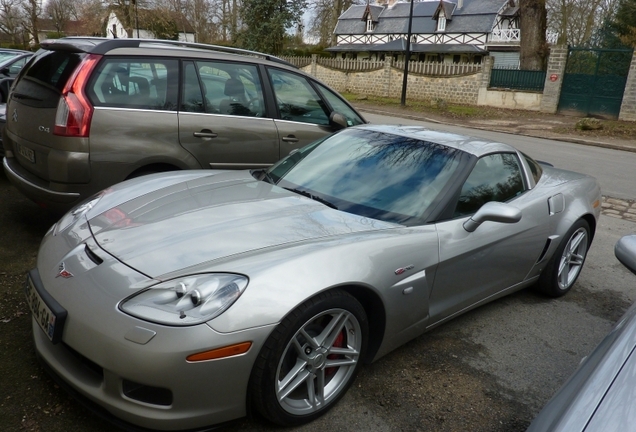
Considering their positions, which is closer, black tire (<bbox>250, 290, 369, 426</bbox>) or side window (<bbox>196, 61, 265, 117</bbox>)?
black tire (<bbox>250, 290, 369, 426</bbox>)

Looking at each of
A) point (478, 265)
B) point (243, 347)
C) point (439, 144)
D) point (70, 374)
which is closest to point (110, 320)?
point (70, 374)

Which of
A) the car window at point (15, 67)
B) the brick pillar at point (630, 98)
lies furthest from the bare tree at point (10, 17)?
the brick pillar at point (630, 98)

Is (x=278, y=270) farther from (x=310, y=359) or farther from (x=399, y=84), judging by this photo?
(x=399, y=84)

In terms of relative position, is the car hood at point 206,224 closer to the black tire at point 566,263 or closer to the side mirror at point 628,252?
the side mirror at point 628,252

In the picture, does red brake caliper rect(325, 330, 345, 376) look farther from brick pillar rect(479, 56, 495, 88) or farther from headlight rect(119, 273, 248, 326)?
brick pillar rect(479, 56, 495, 88)

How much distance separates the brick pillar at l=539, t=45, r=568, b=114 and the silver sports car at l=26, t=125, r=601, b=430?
1973 centimetres

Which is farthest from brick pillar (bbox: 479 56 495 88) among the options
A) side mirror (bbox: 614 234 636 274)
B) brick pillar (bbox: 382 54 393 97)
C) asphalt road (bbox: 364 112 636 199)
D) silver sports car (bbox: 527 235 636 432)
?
silver sports car (bbox: 527 235 636 432)

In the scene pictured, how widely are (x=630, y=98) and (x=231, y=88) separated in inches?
743

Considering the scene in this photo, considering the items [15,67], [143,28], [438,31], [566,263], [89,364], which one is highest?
[438,31]

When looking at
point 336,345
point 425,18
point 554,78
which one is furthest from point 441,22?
point 336,345

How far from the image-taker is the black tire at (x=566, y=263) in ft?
13.4

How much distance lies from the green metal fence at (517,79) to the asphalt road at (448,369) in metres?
20.1

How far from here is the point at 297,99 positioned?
5484mm

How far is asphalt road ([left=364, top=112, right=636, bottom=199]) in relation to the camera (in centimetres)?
891
